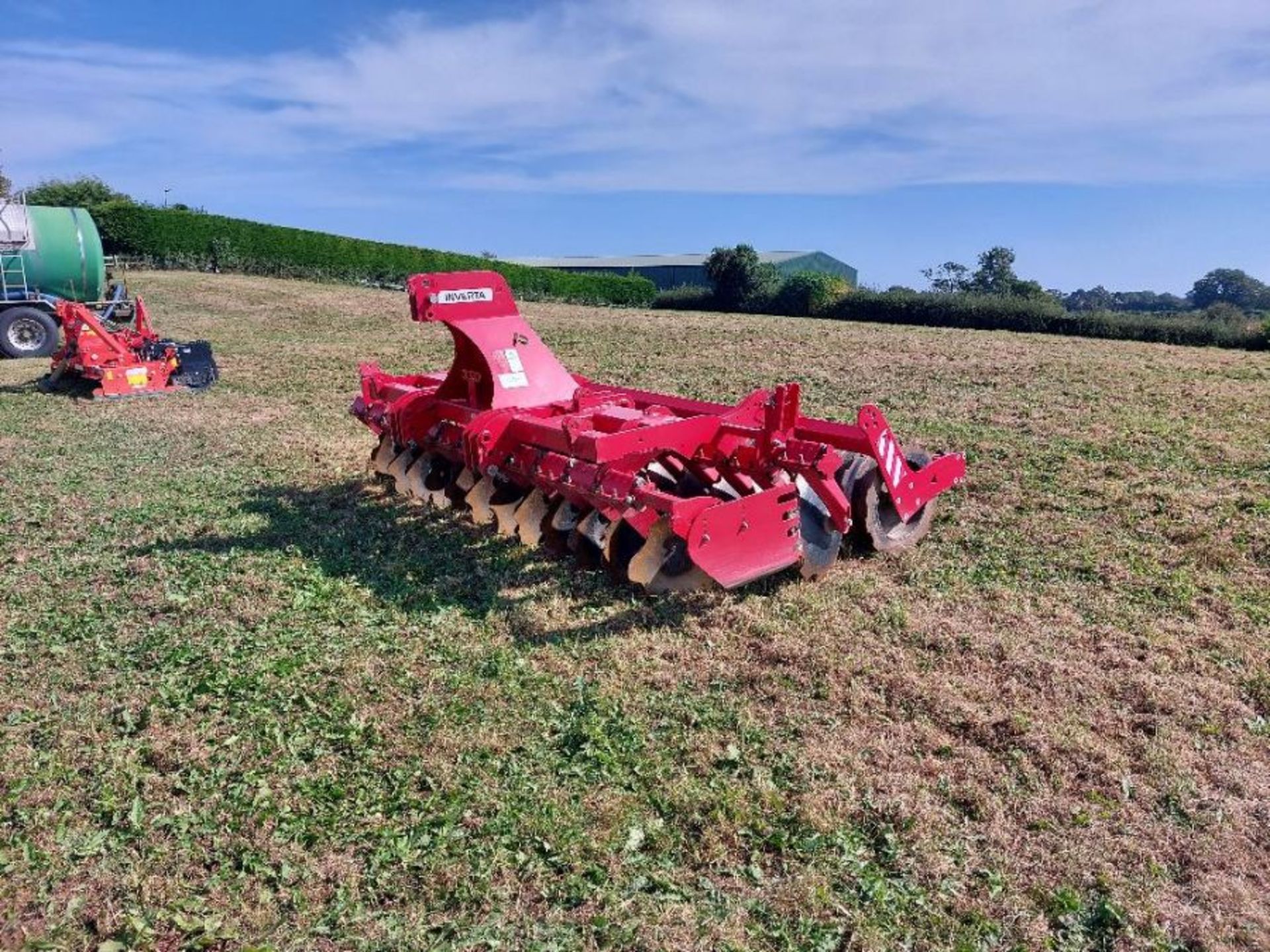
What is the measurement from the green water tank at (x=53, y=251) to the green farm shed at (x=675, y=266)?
33.3 meters

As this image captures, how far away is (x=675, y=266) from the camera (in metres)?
52.9

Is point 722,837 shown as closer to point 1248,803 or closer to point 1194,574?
point 1248,803

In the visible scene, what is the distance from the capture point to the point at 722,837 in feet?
10.6

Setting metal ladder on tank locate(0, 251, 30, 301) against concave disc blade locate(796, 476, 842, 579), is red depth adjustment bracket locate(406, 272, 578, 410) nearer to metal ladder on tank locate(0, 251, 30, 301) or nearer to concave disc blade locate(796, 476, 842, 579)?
concave disc blade locate(796, 476, 842, 579)

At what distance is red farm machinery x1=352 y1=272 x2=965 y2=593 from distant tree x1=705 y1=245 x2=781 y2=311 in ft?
79.8

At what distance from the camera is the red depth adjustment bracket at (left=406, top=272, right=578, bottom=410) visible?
235 inches

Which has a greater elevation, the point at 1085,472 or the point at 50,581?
the point at 1085,472

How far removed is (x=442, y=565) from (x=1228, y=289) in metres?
57.9

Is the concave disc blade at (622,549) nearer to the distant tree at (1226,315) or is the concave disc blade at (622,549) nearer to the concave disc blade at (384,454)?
the concave disc blade at (384,454)

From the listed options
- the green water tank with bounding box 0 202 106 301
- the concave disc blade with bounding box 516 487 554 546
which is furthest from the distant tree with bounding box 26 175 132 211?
the concave disc blade with bounding box 516 487 554 546

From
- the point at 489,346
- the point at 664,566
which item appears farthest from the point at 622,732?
the point at 489,346

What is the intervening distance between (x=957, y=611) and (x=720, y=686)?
161 centimetres

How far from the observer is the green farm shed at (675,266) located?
1998 inches

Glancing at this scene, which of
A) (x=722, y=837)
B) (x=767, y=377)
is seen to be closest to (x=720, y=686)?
(x=722, y=837)
